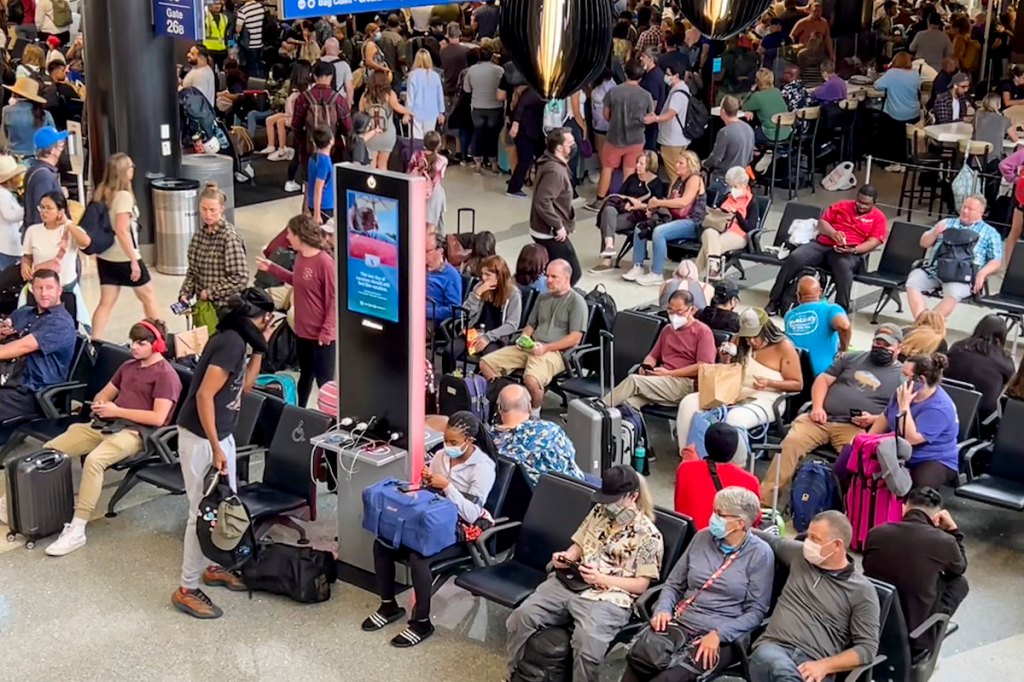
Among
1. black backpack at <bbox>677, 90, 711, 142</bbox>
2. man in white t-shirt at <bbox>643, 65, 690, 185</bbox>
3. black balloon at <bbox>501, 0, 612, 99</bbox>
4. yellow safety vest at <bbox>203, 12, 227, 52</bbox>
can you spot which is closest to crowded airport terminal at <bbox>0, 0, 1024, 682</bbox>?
black balloon at <bbox>501, 0, 612, 99</bbox>

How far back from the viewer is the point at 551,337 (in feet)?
31.8

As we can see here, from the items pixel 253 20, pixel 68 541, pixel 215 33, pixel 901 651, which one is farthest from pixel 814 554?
pixel 215 33

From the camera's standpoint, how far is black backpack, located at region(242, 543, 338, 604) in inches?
295

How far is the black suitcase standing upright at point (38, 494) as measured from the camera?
318 inches

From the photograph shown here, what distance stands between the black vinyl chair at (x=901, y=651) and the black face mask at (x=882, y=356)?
235 cm

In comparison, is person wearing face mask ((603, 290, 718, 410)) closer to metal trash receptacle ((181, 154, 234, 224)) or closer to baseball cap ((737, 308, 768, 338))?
baseball cap ((737, 308, 768, 338))

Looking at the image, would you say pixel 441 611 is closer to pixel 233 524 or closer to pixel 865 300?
pixel 233 524

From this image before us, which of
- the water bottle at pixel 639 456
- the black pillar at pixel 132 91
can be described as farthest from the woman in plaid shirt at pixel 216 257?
the black pillar at pixel 132 91

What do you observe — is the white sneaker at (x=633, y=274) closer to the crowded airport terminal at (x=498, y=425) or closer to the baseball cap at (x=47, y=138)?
the crowded airport terminal at (x=498, y=425)

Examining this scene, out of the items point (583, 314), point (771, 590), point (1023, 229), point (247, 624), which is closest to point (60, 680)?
point (247, 624)

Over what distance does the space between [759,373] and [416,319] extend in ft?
8.58

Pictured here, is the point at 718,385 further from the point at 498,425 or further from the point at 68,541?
the point at 68,541

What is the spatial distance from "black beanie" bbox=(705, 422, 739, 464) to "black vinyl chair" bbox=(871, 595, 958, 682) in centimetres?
115

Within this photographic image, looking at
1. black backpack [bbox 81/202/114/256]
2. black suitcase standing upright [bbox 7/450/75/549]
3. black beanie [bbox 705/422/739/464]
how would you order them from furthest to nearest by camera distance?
black backpack [bbox 81/202/114/256], black suitcase standing upright [bbox 7/450/75/549], black beanie [bbox 705/422/739/464]
